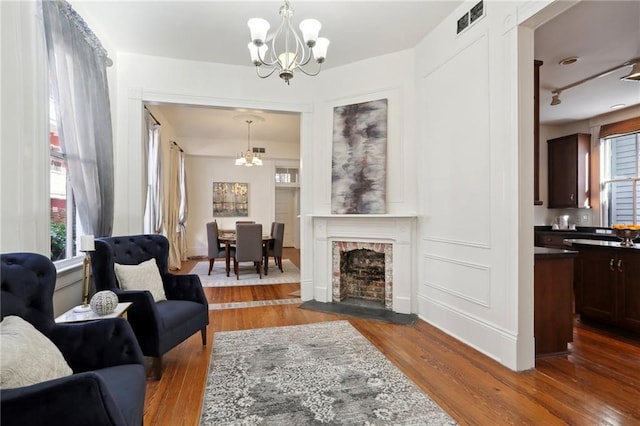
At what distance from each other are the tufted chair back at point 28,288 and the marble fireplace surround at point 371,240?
285 cm

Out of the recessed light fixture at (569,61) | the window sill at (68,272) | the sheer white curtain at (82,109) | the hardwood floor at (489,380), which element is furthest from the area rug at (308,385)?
the recessed light fixture at (569,61)

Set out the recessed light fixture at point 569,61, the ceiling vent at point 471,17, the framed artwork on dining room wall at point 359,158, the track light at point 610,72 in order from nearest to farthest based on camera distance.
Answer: the ceiling vent at point 471,17, the track light at point 610,72, the recessed light fixture at point 569,61, the framed artwork on dining room wall at point 359,158

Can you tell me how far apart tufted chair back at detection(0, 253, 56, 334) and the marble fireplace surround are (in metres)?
2.85

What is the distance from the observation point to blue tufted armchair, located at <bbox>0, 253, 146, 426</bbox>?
1.02 metres

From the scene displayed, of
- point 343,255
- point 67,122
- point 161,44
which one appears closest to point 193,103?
point 161,44

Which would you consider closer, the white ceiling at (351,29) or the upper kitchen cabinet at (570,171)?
the white ceiling at (351,29)

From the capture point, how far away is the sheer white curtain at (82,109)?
228cm

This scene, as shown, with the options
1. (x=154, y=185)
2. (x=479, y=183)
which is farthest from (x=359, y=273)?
(x=154, y=185)

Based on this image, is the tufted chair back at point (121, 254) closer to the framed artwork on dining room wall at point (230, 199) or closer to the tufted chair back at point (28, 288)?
the tufted chair back at point (28, 288)

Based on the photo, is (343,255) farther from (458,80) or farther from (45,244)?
(45,244)

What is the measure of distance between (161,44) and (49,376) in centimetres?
349

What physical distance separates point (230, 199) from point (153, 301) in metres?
6.37

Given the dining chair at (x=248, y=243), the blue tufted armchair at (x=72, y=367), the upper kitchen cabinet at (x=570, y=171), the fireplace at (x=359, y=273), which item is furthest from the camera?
the upper kitchen cabinet at (x=570, y=171)

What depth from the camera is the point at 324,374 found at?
2.25 meters
